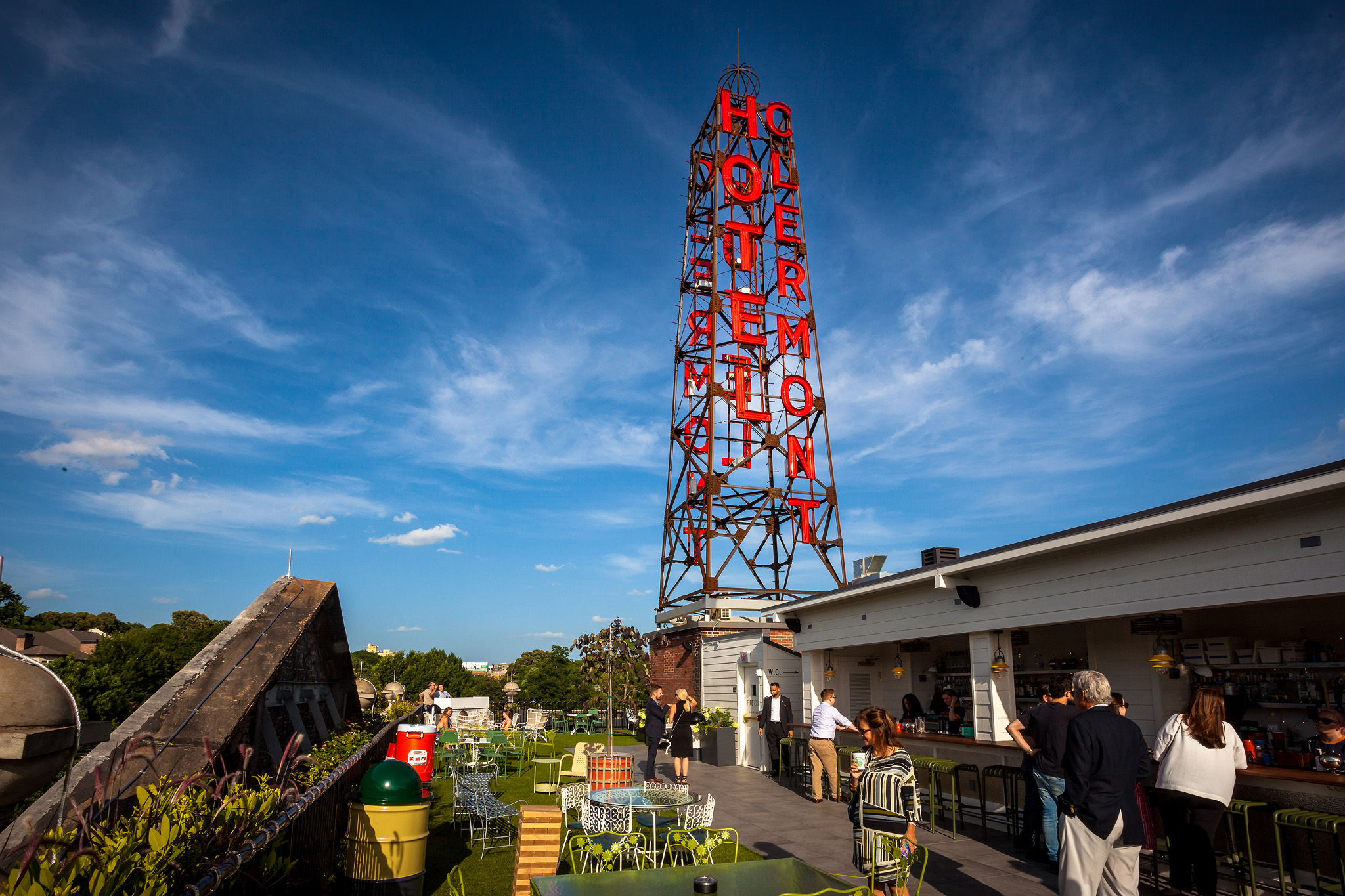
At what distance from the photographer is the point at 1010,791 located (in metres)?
9.14

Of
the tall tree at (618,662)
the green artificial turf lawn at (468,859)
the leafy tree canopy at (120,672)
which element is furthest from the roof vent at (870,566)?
the leafy tree canopy at (120,672)

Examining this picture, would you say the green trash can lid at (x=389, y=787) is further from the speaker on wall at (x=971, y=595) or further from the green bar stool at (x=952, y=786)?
the speaker on wall at (x=971, y=595)

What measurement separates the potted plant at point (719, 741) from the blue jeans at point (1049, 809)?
32.8ft

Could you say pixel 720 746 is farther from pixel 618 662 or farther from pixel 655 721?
pixel 618 662

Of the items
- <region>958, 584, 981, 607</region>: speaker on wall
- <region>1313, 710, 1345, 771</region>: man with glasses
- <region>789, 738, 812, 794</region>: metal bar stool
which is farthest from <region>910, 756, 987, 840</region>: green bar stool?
<region>1313, 710, 1345, 771</region>: man with glasses

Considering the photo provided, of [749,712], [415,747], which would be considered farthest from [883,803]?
[749,712]

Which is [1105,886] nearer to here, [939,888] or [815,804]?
[939,888]

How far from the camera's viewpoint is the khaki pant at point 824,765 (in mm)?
11062

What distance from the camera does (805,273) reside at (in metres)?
23.4

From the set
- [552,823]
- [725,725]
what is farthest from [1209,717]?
[725,725]

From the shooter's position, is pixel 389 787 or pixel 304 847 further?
pixel 389 787

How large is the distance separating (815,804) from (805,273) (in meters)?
16.5

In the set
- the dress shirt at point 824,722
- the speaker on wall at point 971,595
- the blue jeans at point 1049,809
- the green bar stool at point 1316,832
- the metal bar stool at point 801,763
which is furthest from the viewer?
the metal bar stool at point 801,763

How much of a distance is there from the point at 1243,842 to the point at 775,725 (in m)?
8.12
